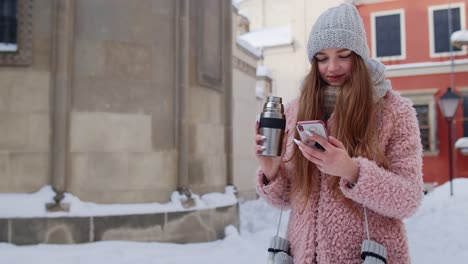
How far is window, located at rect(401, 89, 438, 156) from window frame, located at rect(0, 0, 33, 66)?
17.5m

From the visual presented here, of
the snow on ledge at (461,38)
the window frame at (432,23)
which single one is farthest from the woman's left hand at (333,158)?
the window frame at (432,23)

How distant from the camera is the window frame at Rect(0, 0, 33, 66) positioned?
6.30m

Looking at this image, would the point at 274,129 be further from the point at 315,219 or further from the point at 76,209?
the point at 76,209

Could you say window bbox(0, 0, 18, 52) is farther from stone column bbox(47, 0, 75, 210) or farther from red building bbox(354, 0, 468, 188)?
red building bbox(354, 0, 468, 188)

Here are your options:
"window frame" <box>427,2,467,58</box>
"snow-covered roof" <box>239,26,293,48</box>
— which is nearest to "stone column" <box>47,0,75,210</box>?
"window frame" <box>427,2,467,58</box>

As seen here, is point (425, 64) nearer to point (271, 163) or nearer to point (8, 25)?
point (8, 25)

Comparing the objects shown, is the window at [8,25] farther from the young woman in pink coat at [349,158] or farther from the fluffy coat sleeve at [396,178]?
the fluffy coat sleeve at [396,178]

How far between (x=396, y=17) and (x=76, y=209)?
19350mm

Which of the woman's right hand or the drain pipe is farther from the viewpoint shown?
the drain pipe

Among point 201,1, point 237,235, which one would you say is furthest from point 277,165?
point 201,1

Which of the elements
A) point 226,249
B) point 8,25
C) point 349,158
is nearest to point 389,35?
point 226,249

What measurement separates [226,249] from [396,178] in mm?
5250

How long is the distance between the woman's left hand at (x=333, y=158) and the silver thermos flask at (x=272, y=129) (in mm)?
260

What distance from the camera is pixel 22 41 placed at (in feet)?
20.7
